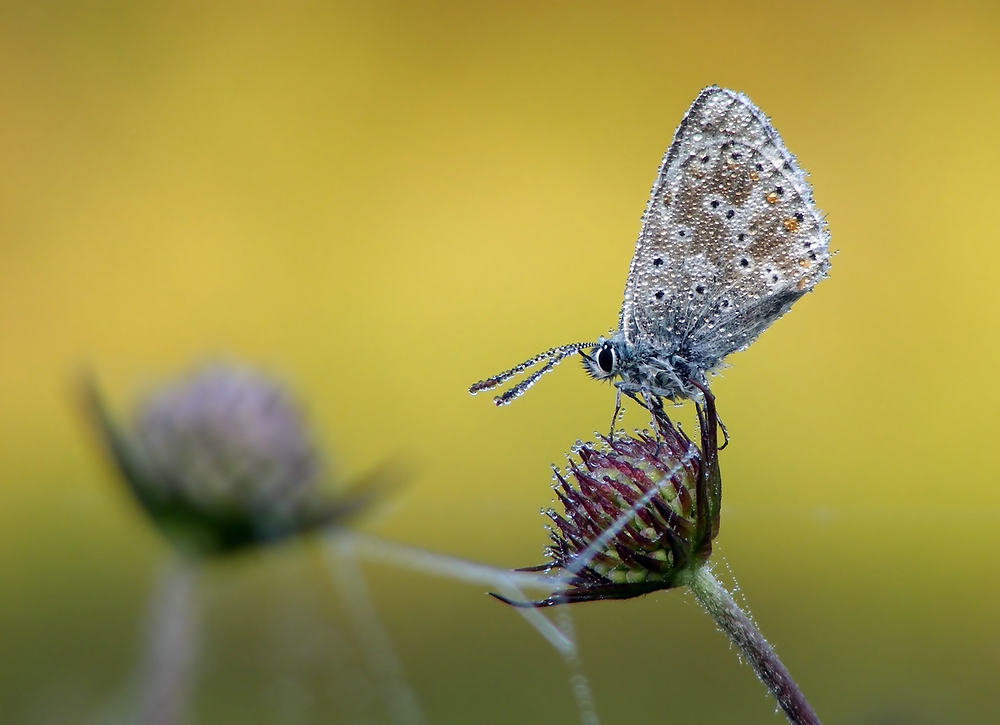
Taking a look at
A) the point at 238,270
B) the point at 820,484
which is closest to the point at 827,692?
the point at 820,484

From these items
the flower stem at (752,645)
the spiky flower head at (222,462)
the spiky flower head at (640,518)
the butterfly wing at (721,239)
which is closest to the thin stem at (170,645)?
the spiky flower head at (222,462)

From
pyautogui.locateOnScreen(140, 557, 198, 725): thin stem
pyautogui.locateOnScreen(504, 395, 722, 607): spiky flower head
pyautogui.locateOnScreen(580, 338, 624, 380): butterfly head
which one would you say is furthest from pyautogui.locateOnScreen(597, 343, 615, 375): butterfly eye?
pyautogui.locateOnScreen(140, 557, 198, 725): thin stem

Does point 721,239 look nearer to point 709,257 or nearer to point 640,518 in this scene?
point 709,257

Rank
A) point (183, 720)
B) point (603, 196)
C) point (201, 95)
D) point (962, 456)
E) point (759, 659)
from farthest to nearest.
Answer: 1. point (201, 95)
2. point (603, 196)
3. point (962, 456)
4. point (183, 720)
5. point (759, 659)

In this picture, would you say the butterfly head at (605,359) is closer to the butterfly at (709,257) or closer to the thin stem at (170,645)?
the butterfly at (709,257)

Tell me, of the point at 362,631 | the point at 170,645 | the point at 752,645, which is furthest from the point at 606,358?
the point at 362,631

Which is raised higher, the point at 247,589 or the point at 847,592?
the point at 247,589

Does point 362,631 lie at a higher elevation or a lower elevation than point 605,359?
lower

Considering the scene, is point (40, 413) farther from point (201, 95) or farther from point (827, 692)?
point (827, 692)
